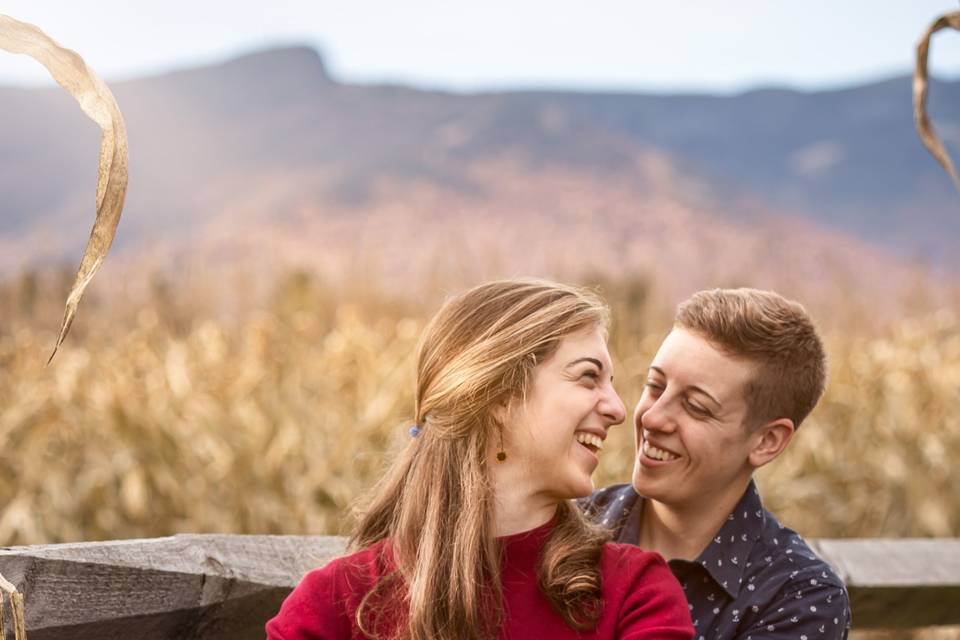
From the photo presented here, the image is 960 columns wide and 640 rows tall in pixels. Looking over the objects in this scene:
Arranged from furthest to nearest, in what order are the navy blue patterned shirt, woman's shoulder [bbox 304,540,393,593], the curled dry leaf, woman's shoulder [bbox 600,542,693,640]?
the navy blue patterned shirt
woman's shoulder [bbox 304,540,393,593]
woman's shoulder [bbox 600,542,693,640]
the curled dry leaf

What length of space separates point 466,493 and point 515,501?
2.9 inches

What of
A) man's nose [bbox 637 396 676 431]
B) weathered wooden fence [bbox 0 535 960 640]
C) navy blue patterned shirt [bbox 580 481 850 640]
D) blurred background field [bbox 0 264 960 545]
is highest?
man's nose [bbox 637 396 676 431]

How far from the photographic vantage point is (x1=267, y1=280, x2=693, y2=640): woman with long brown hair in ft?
4.27

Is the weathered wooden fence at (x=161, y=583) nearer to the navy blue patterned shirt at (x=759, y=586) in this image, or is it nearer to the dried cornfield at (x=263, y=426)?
the navy blue patterned shirt at (x=759, y=586)

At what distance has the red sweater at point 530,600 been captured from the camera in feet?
4.25

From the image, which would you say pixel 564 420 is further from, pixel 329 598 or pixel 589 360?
pixel 329 598

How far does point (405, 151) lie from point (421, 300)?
40.0 metres

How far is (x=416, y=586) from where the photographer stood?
4.32 ft

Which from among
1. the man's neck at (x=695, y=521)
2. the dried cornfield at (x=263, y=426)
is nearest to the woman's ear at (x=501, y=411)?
the man's neck at (x=695, y=521)

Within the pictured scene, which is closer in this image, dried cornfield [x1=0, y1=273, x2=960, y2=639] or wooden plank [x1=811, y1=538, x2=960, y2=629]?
wooden plank [x1=811, y1=538, x2=960, y2=629]

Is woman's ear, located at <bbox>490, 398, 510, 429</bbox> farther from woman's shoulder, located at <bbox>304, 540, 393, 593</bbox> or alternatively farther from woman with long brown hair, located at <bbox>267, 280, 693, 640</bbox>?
woman's shoulder, located at <bbox>304, 540, 393, 593</bbox>

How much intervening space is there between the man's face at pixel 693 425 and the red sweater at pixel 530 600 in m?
0.31

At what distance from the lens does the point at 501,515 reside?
139 centimetres

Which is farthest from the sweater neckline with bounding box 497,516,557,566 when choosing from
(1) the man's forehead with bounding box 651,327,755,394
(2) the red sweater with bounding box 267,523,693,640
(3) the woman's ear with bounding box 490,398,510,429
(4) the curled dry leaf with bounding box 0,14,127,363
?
(4) the curled dry leaf with bounding box 0,14,127,363
